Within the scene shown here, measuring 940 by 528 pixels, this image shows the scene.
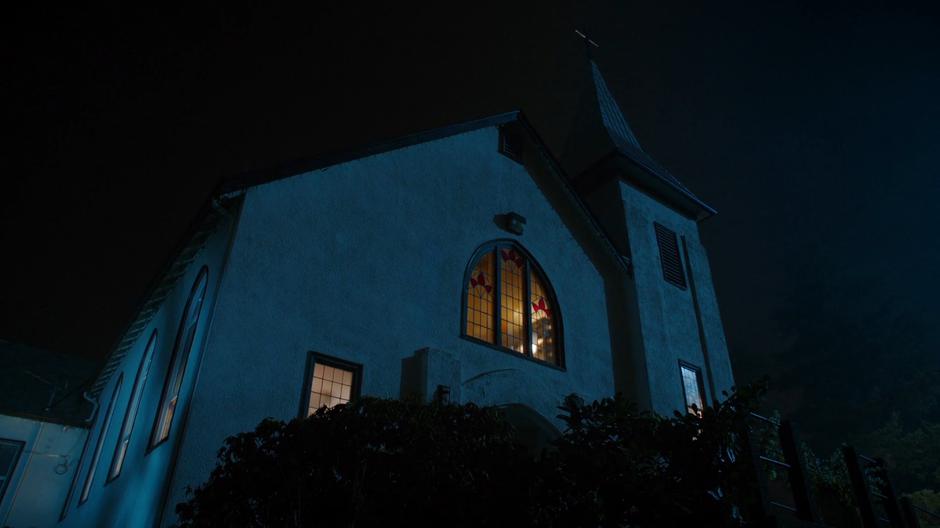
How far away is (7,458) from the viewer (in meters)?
16.6

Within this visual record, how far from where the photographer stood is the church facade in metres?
9.33

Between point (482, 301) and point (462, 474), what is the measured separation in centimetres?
628

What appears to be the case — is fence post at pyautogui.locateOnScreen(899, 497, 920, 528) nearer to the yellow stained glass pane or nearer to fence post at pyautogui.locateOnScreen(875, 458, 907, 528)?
fence post at pyautogui.locateOnScreen(875, 458, 907, 528)

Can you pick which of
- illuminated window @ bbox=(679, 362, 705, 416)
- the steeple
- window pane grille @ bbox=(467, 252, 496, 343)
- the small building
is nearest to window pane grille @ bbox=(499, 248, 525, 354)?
window pane grille @ bbox=(467, 252, 496, 343)

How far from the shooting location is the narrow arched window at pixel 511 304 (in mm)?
12938

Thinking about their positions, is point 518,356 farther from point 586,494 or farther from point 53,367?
point 53,367

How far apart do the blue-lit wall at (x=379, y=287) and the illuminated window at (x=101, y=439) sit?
24.8 ft

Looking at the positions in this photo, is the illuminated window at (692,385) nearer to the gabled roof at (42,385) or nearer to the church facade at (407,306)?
the church facade at (407,306)

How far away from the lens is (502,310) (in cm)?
1341

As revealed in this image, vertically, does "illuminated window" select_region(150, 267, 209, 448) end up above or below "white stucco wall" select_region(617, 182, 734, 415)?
below

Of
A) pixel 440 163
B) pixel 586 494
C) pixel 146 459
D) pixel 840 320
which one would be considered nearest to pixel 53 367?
pixel 146 459

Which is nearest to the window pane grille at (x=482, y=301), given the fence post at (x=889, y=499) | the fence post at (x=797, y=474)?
the fence post at (x=797, y=474)

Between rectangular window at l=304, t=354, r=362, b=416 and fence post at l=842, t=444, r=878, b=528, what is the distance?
6855 mm

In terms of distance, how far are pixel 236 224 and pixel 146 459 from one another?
12.4 feet
